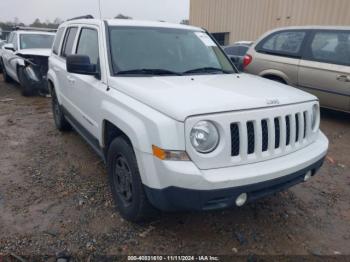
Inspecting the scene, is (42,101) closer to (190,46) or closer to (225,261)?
(190,46)

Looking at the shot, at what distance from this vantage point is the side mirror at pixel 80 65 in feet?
10.3

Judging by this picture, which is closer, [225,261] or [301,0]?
[225,261]

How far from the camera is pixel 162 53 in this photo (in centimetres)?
347

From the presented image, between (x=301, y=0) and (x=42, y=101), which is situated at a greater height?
(x=301, y=0)

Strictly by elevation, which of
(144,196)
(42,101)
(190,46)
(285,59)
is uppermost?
(190,46)

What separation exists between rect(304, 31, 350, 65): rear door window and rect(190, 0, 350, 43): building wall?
1137cm

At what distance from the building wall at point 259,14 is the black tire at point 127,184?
53.2ft

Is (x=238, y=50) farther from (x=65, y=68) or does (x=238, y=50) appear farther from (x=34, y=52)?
(x=65, y=68)

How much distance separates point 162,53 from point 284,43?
4006 millimetres

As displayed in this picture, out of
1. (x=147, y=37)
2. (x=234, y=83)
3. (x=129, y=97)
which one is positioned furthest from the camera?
(x=147, y=37)

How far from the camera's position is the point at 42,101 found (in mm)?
8250

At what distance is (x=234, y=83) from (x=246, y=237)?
142 cm

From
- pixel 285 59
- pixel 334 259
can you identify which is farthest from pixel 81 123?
pixel 285 59

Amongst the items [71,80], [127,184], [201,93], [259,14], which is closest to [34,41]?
[71,80]
